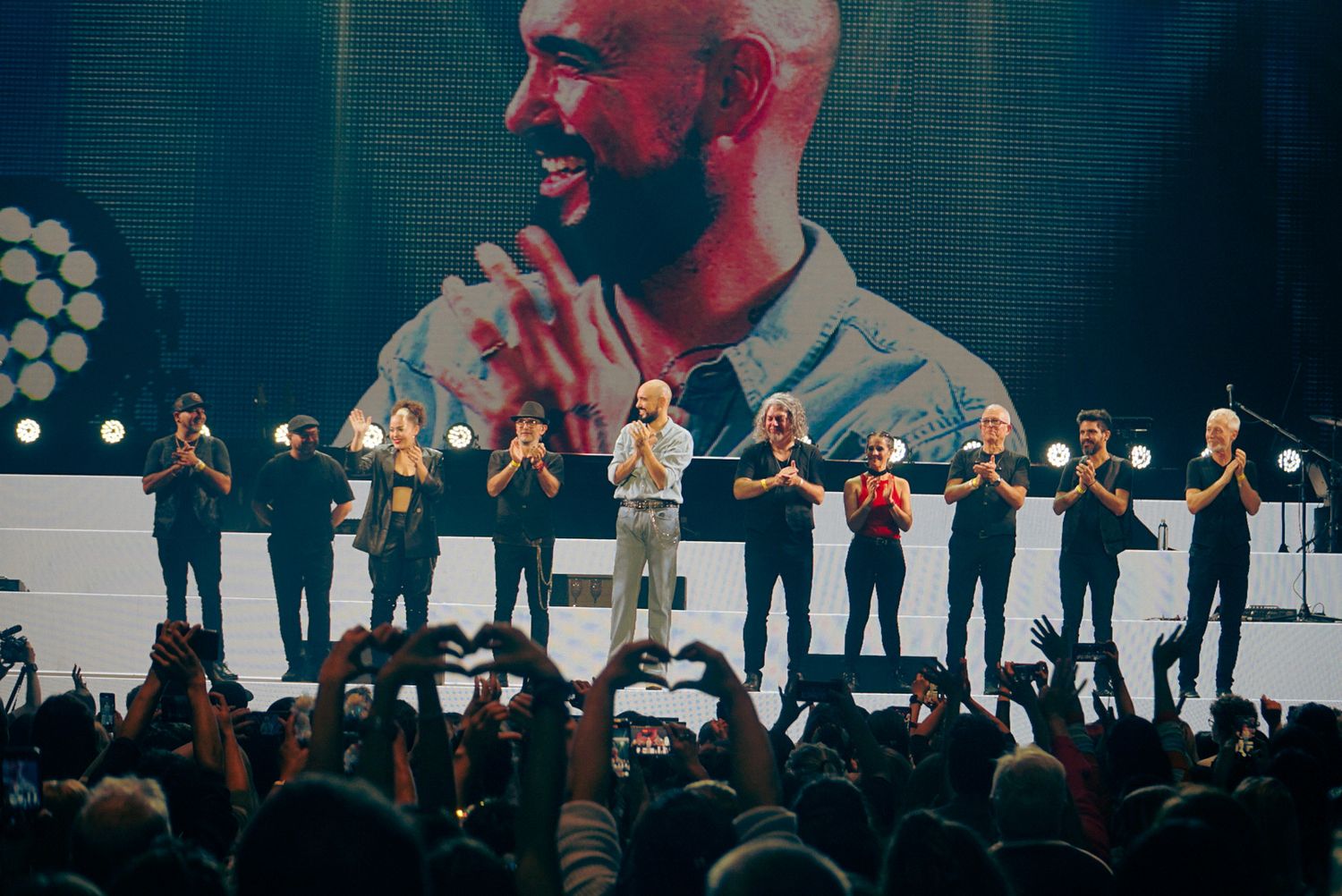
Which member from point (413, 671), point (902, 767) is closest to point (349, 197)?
point (902, 767)

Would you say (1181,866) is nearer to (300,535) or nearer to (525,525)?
(525,525)

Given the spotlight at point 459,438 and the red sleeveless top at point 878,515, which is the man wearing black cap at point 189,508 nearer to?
the spotlight at point 459,438

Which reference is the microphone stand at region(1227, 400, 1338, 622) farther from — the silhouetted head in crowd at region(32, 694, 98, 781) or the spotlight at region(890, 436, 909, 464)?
the silhouetted head in crowd at region(32, 694, 98, 781)

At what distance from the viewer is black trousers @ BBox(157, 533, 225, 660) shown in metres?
7.43

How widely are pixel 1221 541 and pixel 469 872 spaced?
6.36 m

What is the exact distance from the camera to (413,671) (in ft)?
6.06

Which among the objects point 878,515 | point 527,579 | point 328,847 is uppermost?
point 328,847

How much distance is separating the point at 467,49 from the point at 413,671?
835 centimetres

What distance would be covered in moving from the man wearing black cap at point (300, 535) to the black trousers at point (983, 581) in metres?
3.19

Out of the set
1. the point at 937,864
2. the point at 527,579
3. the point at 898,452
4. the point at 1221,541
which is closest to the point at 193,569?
the point at 527,579

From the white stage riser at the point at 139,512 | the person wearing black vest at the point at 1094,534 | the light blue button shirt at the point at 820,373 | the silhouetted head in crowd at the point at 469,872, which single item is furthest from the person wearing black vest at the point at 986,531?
the silhouetted head in crowd at the point at 469,872

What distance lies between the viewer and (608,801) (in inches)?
91.6

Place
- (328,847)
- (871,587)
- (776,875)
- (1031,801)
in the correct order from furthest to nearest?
(871,587)
(1031,801)
(776,875)
(328,847)

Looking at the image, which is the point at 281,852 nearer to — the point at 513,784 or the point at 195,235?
the point at 513,784
